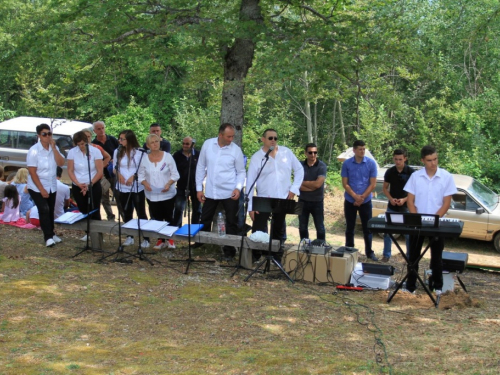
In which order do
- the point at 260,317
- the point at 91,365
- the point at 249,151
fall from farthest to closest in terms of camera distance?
the point at 249,151
the point at 260,317
the point at 91,365

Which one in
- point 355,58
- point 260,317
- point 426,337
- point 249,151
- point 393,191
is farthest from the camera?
point 249,151

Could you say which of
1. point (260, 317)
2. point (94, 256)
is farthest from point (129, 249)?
point (260, 317)

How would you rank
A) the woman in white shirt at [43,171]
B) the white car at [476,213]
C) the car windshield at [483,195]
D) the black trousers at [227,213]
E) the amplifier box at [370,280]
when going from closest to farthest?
the amplifier box at [370,280] < the black trousers at [227,213] < the woman in white shirt at [43,171] < the white car at [476,213] < the car windshield at [483,195]

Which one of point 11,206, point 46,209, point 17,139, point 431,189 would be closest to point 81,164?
point 46,209

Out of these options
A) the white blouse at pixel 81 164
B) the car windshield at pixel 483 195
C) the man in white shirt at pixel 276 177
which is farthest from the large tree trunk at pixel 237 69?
the car windshield at pixel 483 195

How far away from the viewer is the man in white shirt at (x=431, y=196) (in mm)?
7035

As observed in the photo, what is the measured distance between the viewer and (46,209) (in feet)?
29.4

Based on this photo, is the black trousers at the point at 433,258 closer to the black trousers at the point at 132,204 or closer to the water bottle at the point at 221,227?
the water bottle at the point at 221,227

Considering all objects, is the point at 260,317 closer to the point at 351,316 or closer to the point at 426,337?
the point at 351,316

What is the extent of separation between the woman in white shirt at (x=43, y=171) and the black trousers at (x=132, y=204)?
106 cm

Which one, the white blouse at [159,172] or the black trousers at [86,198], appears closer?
the white blouse at [159,172]

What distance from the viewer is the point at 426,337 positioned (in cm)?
562

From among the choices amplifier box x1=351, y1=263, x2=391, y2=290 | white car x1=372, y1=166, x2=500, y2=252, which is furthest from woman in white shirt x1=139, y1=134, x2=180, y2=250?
white car x1=372, y1=166, x2=500, y2=252

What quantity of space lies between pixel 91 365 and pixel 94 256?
4099 mm
